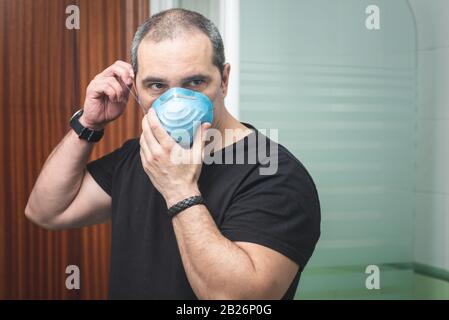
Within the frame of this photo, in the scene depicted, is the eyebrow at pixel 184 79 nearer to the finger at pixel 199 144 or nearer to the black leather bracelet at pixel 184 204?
the finger at pixel 199 144

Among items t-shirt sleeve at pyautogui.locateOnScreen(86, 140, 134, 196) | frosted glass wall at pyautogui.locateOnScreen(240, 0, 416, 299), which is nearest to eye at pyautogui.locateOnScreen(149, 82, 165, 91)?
t-shirt sleeve at pyautogui.locateOnScreen(86, 140, 134, 196)

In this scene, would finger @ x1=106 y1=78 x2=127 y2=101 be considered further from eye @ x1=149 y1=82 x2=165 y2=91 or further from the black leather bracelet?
the black leather bracelet

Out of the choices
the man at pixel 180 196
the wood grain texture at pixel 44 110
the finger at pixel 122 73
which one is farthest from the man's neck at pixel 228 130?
the wood grain texture at pixel 44 110

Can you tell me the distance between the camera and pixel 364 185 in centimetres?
157

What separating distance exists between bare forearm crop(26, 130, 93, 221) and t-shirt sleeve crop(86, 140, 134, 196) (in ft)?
0.10

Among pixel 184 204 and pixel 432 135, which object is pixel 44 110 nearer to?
pixel 184 204

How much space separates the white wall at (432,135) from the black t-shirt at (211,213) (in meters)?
0.79

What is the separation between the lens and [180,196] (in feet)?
2.80

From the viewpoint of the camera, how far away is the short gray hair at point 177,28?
3.12ft

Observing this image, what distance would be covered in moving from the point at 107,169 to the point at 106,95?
156 mm

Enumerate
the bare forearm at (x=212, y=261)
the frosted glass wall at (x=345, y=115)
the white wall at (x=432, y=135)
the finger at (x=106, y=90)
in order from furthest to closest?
the white wall at (x=432, y=135) → the frosted glass wall at (x=345, y=115) → the finger at (x=106, y=90) → the bare forearm at (x=212, y=261)

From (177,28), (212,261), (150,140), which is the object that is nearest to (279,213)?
(212,261)
